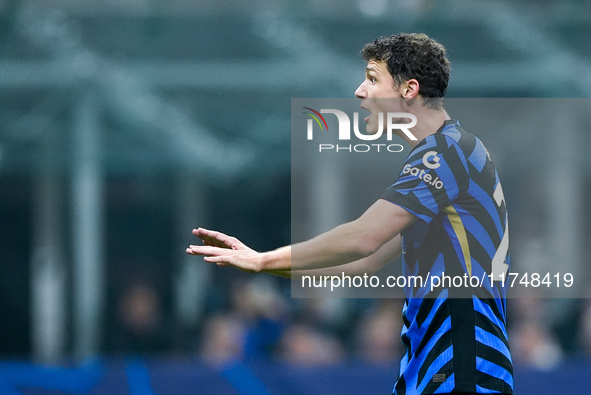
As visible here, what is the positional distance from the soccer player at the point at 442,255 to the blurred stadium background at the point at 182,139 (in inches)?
201

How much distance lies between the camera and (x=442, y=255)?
2.88 meters

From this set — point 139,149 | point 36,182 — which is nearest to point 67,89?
point 139,149

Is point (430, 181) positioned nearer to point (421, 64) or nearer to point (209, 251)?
point (421, 64)

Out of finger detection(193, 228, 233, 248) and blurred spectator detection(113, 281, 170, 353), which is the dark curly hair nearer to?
finger detection(193, 228, 233, 248)

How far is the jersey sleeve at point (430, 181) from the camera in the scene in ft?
9.27

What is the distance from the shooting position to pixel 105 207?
32.7 ft

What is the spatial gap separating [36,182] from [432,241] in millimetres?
7981

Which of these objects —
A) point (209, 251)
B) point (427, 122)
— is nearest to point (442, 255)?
point (427, 122)

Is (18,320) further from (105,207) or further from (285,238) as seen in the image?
(285,238)

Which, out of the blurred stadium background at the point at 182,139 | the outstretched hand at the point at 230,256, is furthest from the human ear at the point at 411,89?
the blurred stadium background at the point at 182,139

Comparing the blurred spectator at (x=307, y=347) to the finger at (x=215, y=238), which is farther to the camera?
the blurred spectator at (x=307, y=347)

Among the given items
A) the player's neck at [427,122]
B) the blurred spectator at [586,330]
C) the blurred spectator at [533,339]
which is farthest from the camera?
the blurred spectator at [586,330]

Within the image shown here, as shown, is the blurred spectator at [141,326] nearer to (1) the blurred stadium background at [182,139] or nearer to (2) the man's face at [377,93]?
(1) the blurred stadium background at [182,139]

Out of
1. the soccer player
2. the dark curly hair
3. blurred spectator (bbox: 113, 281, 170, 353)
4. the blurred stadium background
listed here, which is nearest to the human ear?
the dark curly hair
